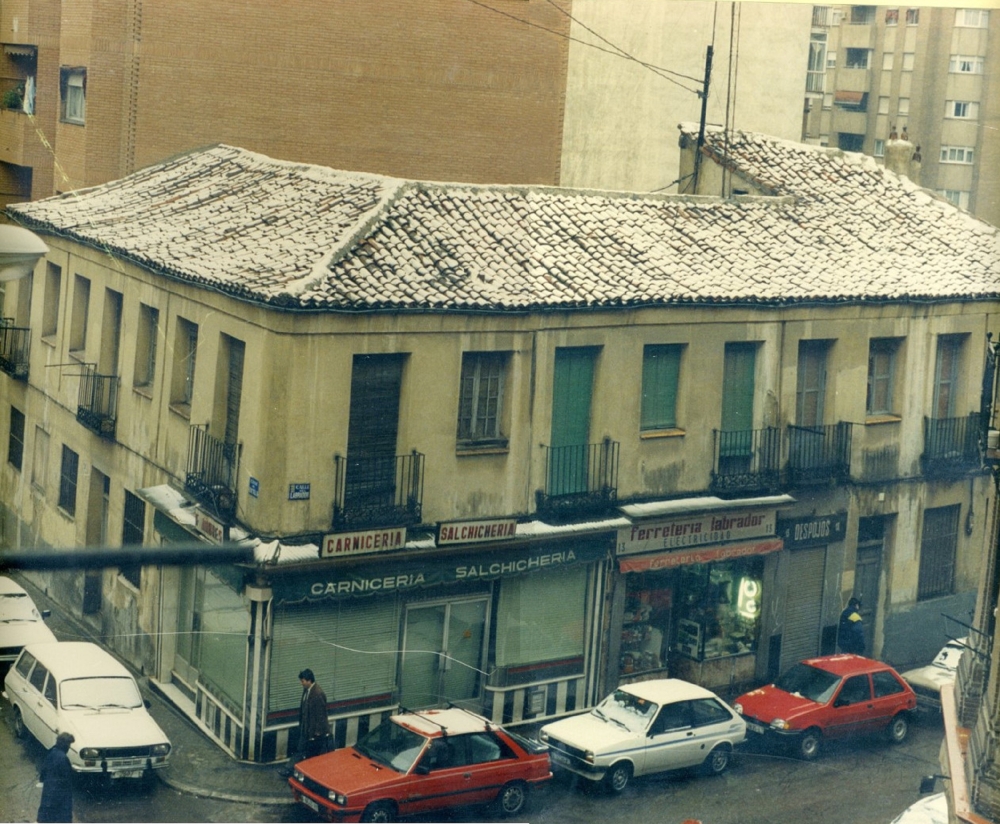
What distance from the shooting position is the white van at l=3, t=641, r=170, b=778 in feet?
22.3

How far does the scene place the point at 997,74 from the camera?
8.12 meters

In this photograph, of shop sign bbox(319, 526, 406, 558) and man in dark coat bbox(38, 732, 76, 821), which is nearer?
man in dark coat bbox(38, 732, 76, 821)

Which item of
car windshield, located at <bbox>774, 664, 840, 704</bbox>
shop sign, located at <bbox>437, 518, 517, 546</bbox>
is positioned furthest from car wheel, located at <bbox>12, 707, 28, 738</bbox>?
car windshield, located at <bbox>774, 664, 840, 704</bbox>

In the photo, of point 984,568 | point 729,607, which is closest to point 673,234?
point 729,607

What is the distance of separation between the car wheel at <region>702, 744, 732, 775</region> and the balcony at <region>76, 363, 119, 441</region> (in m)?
3.75

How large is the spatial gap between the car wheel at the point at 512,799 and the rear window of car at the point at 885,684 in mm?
2243

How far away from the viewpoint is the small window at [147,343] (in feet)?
23.2

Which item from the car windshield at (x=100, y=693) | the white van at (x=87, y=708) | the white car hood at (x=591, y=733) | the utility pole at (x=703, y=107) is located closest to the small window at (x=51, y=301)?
the white van at (x=87, y=708)

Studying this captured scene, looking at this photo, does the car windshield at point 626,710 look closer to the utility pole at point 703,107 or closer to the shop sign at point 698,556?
the shop sign at point 698,556

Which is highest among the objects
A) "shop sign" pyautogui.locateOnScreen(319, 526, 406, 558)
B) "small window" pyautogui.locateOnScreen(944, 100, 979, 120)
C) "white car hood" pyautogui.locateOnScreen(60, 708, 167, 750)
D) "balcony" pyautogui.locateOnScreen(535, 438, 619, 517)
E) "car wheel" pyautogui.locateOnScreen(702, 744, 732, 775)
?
"small window" pyautogui.locateOnScreen(944, 100, 979, 120)

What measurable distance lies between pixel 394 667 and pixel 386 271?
6.84ft

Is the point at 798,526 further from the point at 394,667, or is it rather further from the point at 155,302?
the point at 155,302

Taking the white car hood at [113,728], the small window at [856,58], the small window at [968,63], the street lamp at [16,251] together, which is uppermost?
the small window at [968,63]

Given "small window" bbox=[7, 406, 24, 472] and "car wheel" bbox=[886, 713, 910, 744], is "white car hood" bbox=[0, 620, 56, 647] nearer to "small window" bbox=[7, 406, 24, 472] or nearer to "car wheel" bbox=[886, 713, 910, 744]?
"small window" bbox=[7, 406, 24, 472]
